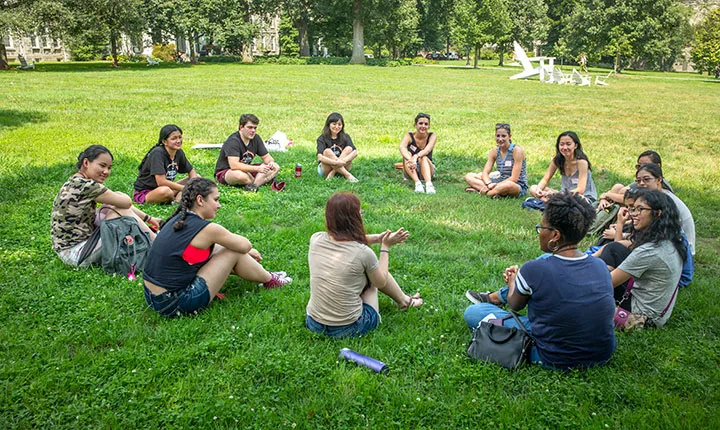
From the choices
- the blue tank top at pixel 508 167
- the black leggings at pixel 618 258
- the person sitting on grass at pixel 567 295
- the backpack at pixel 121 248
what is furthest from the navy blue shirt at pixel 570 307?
the blue tank top at pixel 508 167

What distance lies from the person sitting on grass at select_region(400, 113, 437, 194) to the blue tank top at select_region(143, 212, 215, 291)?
4961 millimetres

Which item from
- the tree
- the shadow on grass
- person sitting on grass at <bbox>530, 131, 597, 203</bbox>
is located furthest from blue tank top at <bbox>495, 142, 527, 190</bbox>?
the tree

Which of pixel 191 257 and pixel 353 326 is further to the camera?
pixel 191 257

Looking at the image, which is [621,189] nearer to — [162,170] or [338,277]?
[338,277]

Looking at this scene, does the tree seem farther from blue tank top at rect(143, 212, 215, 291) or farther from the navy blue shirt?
blue tank top at rect(143, 212, 215, 291)

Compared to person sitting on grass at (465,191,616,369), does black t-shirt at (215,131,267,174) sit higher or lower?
higher

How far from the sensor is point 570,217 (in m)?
3.57

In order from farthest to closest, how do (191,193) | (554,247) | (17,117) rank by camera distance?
1. (17,117)
2. (191,193)
3. (554,247)

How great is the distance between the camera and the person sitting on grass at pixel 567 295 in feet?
11.6

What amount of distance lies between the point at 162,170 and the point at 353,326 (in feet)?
14.4

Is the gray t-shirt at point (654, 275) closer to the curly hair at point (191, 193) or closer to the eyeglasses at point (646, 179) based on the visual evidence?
the eyeglasses at point (646, 179)

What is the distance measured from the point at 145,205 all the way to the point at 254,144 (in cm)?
213

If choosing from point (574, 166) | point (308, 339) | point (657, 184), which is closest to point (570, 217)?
point (308, 339)

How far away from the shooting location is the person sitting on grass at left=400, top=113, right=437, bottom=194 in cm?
898
